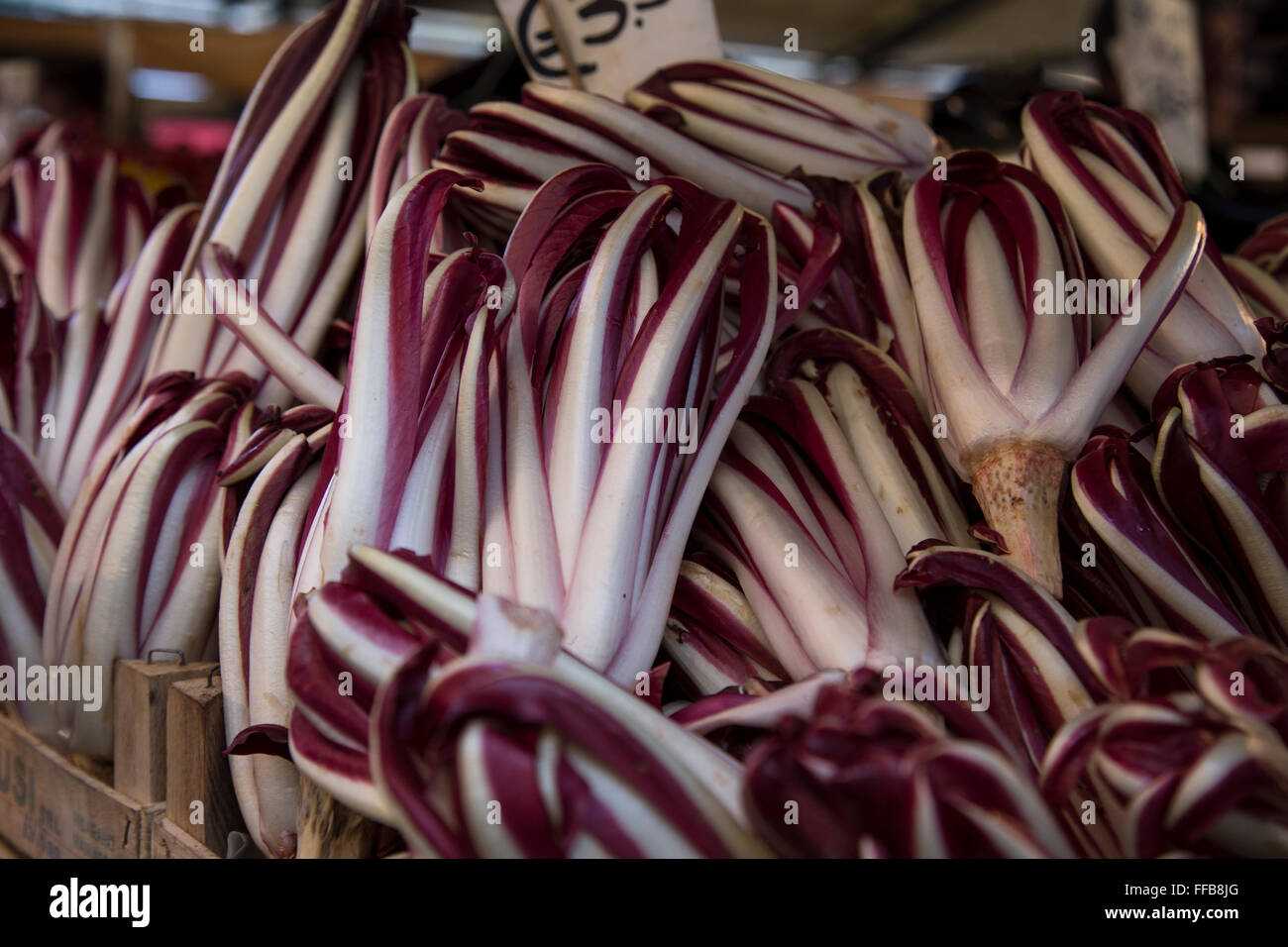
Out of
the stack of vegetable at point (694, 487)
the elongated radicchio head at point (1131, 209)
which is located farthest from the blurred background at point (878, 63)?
the stack of vegetable at point (694, 487)

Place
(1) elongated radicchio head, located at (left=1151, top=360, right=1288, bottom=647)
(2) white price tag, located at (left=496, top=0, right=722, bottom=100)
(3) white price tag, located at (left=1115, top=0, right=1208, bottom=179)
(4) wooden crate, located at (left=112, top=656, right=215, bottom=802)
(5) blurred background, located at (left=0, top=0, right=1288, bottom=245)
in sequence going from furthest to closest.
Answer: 1. (3) white price tag, located at (left=1115, top=0, right=1208, bottom=179)
2. (5) blurred background, located at (left=0, top=0, right=1288, bottom=245)
3. (2) white price tag, located at (left=496, top=0, right=722, bottom=100)
4. (4) wooden crate, located at (left=112, top=656, right=215, bottom=802)
5. (1) elongated radicchio head, located at (left=1151, top=360, right=1288, bottom=647)

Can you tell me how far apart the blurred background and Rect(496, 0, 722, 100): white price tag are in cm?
2

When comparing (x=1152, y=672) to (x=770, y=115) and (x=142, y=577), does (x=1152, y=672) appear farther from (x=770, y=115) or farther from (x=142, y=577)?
(x=142, y=577)

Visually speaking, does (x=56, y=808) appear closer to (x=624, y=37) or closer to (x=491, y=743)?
(x=491, y=743)

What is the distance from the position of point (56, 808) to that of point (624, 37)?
1.21m

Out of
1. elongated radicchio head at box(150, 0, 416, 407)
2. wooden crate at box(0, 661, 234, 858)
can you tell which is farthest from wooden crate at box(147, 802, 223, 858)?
elongated radicchio head at box(150, 0, 416, 407)

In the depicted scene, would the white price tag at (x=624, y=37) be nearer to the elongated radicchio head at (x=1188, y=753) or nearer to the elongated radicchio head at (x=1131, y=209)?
the elongated radicchio head at (x=1131, y=209)

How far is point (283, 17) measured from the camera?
658cm

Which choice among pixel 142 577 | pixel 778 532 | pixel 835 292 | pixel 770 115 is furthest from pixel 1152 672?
pixel 142 577

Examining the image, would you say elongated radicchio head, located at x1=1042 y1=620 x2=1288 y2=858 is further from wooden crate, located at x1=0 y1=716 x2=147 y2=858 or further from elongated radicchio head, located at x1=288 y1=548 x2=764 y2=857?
wooden crate, located at x1=0 y1=716 x2=147 y2=858

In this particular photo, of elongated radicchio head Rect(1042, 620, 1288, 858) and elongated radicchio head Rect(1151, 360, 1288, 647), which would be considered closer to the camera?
elongated radicchio head Rect(1042, 620, 1288, 858)

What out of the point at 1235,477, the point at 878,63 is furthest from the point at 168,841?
the point at 878,63

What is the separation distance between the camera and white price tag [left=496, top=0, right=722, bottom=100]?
4.65 ft
